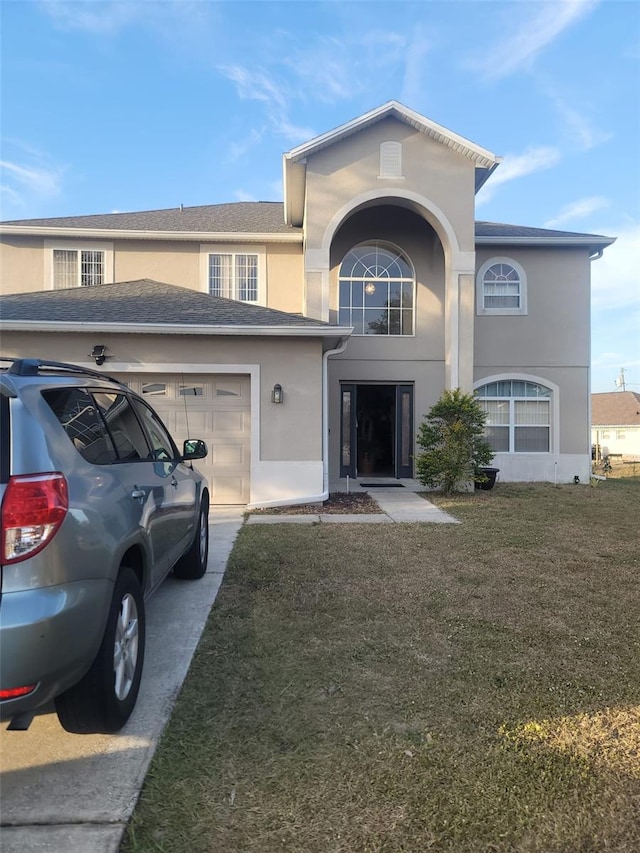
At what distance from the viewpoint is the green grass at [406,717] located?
208 cm

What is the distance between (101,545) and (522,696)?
2.46 metres

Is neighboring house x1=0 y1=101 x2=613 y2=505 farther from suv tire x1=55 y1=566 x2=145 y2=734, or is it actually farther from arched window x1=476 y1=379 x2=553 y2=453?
suv tire x1=55 y1=566 x2=145 y2=734

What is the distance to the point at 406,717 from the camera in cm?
284

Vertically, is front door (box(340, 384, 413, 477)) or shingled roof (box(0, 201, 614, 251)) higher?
shingled roof (box(0, 201, 614, 251))

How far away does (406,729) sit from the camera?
2.73 metres

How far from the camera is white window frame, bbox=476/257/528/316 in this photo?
13.5 metres

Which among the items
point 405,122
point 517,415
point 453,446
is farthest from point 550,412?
point 405,122

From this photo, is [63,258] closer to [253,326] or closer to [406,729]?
[253,326]

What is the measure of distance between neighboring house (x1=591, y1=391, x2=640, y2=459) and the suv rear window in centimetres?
4254

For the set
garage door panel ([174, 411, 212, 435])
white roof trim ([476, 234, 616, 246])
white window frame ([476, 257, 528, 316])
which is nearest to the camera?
garage door panel ([174, 411, 212, 435])

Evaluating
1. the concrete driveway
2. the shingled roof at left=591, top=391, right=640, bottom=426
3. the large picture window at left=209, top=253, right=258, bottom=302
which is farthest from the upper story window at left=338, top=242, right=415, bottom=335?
the shingled roof at left=591, top=391, right=640, bottom=426

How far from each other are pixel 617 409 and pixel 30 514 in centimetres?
5057

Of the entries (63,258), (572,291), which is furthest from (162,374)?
(572,291)

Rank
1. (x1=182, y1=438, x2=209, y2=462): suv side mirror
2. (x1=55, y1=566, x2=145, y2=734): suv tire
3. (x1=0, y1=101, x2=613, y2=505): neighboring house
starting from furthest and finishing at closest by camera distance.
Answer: (x1=0, y1=101, x2=613, y2=505): neighboring house, (x1=182, y1=438, x2=209, y2=462): suv side mirror, (x1=55, y1=566, x2=145, y2=734): suv tire
